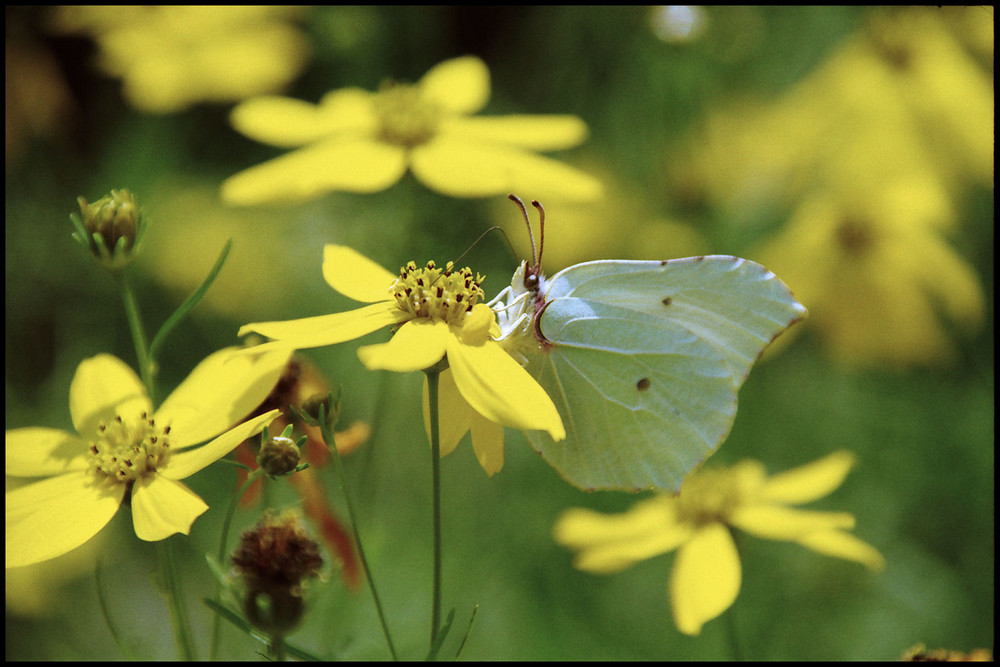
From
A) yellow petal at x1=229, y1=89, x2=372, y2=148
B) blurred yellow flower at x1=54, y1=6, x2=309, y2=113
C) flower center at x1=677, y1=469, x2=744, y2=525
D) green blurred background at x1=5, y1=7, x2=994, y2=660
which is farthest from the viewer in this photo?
blurred yellow flower at x1=54, y1=6, x2=309, y2=113

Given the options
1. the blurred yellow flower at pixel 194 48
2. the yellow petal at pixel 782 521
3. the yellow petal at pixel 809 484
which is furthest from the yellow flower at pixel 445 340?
the blurred yellow flower at pixel 194 48

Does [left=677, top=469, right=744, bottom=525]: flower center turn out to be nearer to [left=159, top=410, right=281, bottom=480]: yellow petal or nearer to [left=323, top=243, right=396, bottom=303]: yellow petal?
[left=323, top=243, right=396, bottom=303]: yellow petal

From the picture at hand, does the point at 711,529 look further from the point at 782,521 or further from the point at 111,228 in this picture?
the point at 111,228

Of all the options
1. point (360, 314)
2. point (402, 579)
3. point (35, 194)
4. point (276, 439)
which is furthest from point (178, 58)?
point (276, 439)

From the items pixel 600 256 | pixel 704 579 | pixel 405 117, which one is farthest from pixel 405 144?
pixel 600 256

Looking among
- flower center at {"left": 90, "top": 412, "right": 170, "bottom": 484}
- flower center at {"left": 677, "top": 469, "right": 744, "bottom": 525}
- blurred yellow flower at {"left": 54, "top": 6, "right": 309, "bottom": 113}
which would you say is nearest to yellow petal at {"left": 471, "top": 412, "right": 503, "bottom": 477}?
flower center at {"left": 90, "top": 412, "right": 170, "bottom": 484}

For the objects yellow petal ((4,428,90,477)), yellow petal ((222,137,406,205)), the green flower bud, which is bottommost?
yellow petal ((4,428,90,477))
